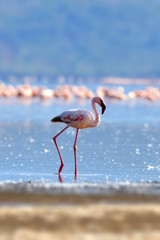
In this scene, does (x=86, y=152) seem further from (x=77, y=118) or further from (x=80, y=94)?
(x=80, y=94)

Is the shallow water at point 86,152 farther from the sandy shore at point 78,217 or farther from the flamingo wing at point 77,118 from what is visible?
the sandy shore at point 78,217

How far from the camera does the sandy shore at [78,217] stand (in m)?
4.00

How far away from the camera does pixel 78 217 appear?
4.35m

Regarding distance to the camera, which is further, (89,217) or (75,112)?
(75,112)

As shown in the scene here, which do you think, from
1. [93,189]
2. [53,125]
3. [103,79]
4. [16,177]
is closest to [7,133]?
[53,125]

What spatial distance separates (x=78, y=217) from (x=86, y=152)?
5051mm

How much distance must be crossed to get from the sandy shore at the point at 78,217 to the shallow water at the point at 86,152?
1.71 meters

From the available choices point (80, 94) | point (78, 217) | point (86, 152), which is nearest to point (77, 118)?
point (86, 152)

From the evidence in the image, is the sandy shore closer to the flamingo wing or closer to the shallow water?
the shallow water

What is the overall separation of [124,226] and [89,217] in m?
0.28

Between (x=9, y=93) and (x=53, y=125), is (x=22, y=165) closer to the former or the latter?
(x=53, y=125)

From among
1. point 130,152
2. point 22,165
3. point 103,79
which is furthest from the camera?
point 103,79

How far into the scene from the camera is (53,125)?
14.0 metres

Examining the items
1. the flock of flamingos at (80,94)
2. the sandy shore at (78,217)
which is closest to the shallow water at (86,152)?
the sandy shore at (78,217)
